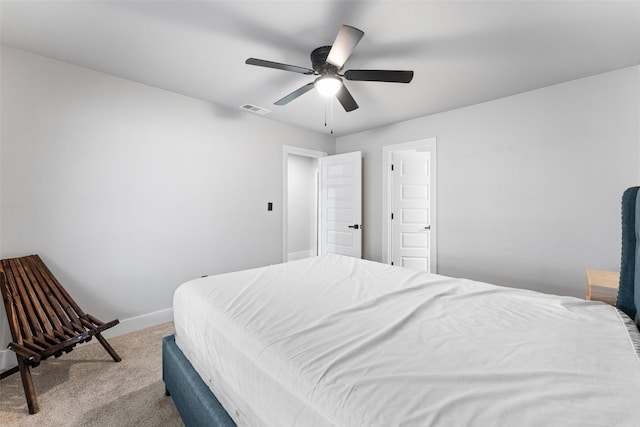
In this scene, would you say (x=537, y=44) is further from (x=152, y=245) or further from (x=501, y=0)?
(x=152, y=245)

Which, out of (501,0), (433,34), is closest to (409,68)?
(433,34)

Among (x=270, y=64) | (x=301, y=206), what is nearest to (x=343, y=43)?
(x=270, y=64)

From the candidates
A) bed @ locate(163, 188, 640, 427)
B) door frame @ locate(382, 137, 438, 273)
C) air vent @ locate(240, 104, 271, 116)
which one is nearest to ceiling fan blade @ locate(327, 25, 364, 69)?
bed @ locate(163, 188, 640, 427)

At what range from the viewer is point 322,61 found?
79.5 inches

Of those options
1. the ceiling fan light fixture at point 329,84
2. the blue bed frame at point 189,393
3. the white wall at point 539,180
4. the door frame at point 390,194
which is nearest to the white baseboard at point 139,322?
the blue bed frame at point 189,393

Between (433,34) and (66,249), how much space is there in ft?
11.0

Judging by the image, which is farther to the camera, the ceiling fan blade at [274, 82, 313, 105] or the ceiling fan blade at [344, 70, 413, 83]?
the ceiling fan blade at [274, 82, 313, 105]

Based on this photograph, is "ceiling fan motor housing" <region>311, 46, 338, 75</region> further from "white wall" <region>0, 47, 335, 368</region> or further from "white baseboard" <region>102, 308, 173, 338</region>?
"white baseboard" <region>102, 308, 173, 338</region>

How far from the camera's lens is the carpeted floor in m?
1.56

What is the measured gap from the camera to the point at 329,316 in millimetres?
1206

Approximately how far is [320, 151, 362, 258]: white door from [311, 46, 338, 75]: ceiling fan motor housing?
2.10m

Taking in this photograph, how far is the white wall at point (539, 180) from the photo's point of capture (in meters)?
2.41

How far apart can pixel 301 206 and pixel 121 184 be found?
3705mm

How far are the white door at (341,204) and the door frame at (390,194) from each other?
353mm
